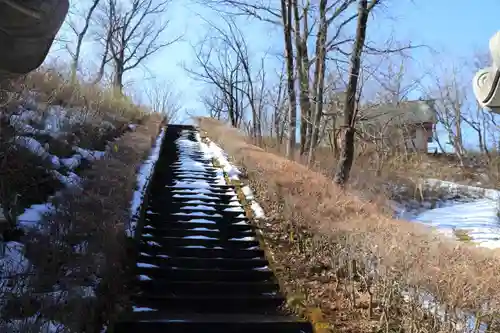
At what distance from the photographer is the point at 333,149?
26.0 meters

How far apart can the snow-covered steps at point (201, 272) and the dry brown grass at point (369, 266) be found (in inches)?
16.3

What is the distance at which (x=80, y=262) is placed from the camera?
5.59m

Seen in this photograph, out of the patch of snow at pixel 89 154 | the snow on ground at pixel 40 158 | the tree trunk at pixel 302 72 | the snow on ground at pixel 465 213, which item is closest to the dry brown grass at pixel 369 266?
the snow on ground at pixel 40 158

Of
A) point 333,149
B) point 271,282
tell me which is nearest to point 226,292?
point 271,282

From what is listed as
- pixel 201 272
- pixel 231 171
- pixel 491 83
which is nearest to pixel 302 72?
pixel 231 171

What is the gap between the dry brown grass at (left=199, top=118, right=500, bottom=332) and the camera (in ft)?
14.0

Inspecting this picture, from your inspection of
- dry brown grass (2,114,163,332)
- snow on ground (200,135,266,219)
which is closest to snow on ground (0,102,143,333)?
dry brown grass (2,114,163,332)

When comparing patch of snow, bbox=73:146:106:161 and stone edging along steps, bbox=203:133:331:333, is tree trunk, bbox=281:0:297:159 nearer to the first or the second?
patch of snow, bbox=73:146:106:161

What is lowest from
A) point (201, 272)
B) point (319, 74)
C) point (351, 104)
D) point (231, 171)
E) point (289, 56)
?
point (201, 272)

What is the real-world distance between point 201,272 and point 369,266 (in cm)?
246

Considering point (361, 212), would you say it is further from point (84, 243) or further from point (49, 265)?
point (49, 265)

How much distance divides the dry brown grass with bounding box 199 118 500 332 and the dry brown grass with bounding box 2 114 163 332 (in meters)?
2.18

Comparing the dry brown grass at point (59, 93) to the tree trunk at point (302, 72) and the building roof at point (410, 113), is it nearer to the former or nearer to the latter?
the tree trunk at point (302, 72)

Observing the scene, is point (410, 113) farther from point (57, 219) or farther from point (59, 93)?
point (57, 219)
